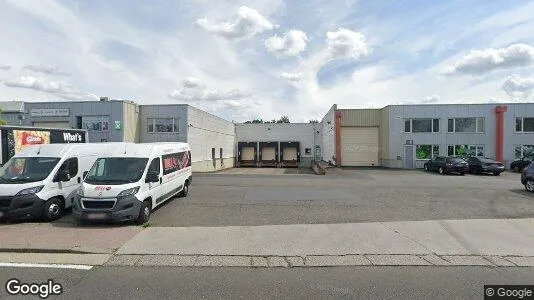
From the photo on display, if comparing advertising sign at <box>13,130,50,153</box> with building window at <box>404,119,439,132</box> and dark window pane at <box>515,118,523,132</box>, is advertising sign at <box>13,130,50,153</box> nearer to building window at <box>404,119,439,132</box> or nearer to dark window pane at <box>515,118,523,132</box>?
Answer: building window at <box>404,119,439,132</box>

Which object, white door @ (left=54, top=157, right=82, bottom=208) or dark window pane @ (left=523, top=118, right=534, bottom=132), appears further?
dark window pane @ (left=523, top=118, right=534, bottom=132)

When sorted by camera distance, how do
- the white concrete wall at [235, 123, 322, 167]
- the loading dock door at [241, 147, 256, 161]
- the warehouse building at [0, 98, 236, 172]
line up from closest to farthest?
the warehouse building at [0, 98, 236, 172], the white concrete wall at [235, 123, 322, 167], the loading dock door at [241, 147, 256, 161]

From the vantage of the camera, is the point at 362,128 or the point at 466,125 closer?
the point at 466,125

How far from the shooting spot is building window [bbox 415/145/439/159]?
32750 millimetres

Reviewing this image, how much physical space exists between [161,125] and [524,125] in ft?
111

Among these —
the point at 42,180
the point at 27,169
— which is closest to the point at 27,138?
the point at 27,169

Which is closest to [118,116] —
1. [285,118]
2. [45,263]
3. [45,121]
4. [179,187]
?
[45,121]

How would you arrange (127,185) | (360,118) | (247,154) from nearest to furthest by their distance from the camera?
(127,185) → (360,118) → (247,154)

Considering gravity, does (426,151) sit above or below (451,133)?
below

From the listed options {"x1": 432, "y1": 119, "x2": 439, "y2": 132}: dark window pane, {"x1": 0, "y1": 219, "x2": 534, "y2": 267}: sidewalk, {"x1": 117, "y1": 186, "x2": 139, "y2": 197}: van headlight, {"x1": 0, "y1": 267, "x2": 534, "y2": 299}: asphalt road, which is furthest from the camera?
{"x1": 432, "y1": 119, "x2": 439, "y2": 132}: dark window pane

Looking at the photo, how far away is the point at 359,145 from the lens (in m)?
35.6

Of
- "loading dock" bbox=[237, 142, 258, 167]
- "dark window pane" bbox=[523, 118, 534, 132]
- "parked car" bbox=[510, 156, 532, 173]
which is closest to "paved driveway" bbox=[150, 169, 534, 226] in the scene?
"parked car" bbox=[510, 156, 532, 173]

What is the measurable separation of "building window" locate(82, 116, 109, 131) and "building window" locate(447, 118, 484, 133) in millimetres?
31307

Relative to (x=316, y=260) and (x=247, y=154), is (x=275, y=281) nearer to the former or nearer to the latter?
(x=316, y=260)
